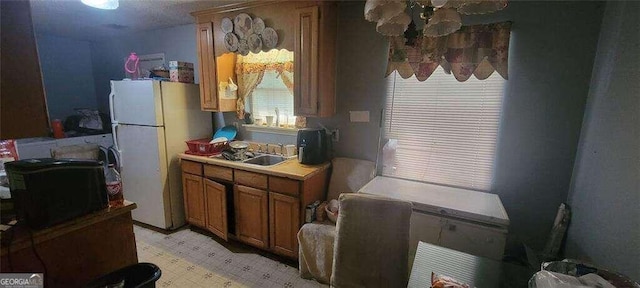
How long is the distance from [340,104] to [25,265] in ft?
7.35

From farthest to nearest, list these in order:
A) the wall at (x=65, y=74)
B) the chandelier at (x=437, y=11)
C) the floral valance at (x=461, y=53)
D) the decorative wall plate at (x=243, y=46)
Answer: the wall at (x=65, y=74) < the decorative wall plate at (x=243, y=46) < the floral valance at (x=461, y=53) < the chandelier at (x=437, y=11)

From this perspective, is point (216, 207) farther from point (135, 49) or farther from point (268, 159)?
point (135, 49)

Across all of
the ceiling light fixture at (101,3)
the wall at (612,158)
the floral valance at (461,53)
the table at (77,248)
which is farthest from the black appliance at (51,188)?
the wall at (612,158)

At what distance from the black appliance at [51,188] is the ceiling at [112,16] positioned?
1.84 m

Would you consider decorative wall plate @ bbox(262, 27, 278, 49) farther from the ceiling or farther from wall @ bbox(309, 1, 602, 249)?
wall @ bbox(309, 1, 602, 249)

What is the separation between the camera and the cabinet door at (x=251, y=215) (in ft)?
7.84

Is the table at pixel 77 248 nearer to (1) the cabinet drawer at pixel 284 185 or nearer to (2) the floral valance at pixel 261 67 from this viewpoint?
(1) the cabinet drawer at pixel 284 185

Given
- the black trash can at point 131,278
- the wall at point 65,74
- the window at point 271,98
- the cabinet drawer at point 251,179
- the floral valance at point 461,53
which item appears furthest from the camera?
the wall at point 65,74

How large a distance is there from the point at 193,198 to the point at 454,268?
2520mm

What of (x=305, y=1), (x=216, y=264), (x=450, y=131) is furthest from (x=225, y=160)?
(x=450, y=131)

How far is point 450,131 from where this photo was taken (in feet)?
7.21

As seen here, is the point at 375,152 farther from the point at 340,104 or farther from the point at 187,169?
the point at 187,169

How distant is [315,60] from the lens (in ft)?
7.52

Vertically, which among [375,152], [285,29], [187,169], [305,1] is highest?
[305,1]
